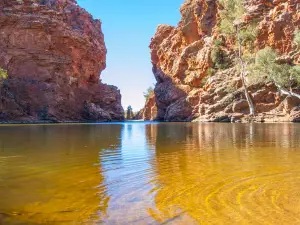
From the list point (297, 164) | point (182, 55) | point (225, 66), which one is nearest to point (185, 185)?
point (297, 164)

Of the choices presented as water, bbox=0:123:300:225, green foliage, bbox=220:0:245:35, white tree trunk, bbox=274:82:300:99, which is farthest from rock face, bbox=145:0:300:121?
water, bbox=0:123:300:225

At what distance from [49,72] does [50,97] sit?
5.50 meters

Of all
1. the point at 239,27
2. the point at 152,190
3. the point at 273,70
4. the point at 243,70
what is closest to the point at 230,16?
the point at 239,27

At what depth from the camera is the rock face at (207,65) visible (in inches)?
1646

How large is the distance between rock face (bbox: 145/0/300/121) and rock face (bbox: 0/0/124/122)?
16615mm

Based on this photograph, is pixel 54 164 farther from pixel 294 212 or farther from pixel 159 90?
pixel 159 90

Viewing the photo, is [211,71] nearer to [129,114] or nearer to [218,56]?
[218,56]

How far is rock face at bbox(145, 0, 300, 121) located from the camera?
1646 inches

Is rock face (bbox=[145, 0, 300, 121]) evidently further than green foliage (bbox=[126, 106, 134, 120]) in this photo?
No

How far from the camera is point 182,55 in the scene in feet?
190

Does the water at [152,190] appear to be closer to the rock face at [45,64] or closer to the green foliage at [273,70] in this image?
the green foliage at [273,70]

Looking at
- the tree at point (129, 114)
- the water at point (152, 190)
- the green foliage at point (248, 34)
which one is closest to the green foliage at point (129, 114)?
the tree at point (129, 114)

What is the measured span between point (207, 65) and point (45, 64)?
32.5 meters

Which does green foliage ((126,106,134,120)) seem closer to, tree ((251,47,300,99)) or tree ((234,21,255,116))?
tree ((234,21,255,116))
